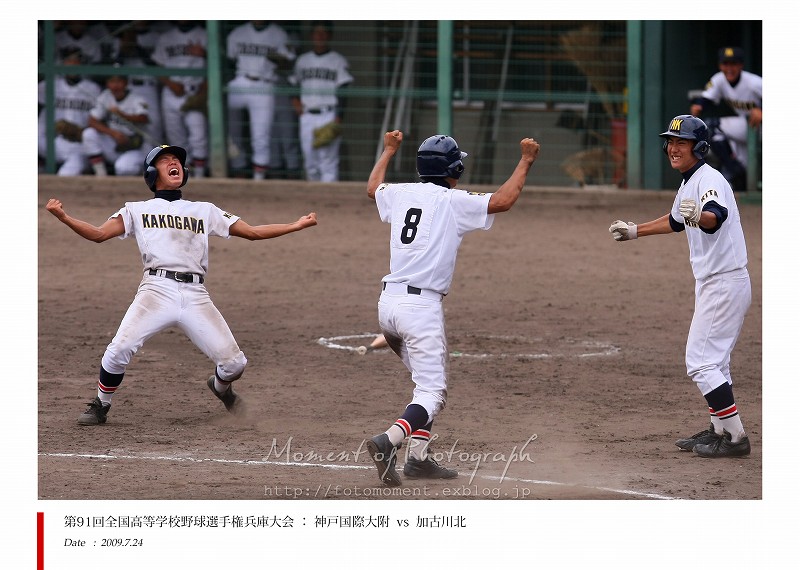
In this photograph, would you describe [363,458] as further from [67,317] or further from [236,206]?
[236,206]

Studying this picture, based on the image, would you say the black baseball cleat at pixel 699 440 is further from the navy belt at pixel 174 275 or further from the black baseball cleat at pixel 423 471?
the navy belt at pixel 174 275

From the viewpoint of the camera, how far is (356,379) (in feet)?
29.3

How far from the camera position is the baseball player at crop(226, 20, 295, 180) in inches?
656

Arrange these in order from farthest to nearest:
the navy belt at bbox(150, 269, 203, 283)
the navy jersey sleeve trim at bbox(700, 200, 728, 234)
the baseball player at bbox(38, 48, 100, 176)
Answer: the baseball player at bbox(38, 48, 100, 176), the navy belt at bbox(150, 269, 203, 283), the navy jersey sleeve trim at bbox(700, 200, 728, 234)

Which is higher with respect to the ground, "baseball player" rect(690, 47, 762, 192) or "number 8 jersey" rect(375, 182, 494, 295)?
"baseball player" rect(690, 47, 762, 192)

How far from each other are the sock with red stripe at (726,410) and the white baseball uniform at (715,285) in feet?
0.14

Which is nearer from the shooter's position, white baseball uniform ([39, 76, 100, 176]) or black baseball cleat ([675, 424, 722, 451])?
black baseball cleat ([675, 424, 722, 451])

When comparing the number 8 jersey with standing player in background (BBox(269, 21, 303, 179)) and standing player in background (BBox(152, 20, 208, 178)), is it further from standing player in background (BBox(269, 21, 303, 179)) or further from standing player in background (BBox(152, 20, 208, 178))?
standing player in background (BBox(152, 20, 208, 178))

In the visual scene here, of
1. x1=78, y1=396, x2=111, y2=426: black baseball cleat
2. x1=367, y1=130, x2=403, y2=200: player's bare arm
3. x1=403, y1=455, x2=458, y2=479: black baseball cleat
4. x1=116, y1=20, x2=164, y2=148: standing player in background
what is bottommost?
x1=403, y1=455, x2=458, y2=479: black baseball cleat

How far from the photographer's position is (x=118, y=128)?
16750mm

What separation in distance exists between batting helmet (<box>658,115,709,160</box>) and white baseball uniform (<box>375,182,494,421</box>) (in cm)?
116

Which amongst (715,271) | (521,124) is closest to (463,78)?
(521,124)

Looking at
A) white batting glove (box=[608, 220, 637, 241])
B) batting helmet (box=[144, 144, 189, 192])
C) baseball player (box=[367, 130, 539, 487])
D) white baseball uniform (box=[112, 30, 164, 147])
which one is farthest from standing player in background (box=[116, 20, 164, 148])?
baseball player (box=[367, 130, 539, 487])

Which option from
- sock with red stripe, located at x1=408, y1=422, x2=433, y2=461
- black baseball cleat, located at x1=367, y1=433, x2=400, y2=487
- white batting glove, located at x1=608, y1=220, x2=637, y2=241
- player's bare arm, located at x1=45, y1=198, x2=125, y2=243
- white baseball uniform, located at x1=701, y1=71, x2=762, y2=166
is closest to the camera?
black baseball cleat, located at x1=367, y1=433, x2=400, y2=487
